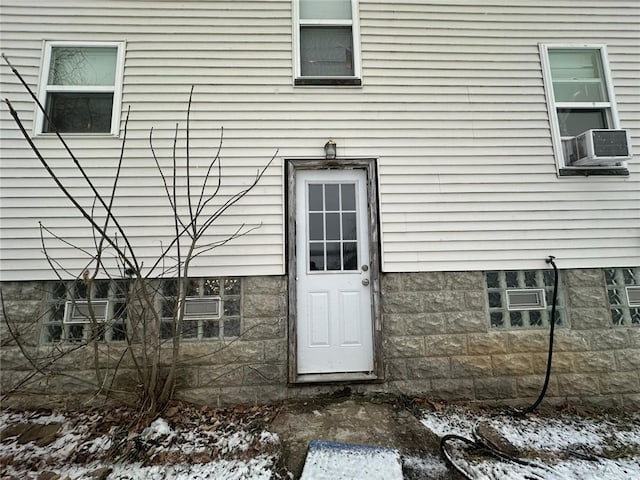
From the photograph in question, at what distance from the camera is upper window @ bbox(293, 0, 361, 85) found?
11.5ft

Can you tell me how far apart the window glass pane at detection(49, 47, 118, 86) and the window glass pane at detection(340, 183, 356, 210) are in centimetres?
283

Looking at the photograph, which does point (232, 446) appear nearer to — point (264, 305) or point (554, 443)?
point (264, 305)

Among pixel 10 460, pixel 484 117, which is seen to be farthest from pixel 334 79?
pixel 10 460

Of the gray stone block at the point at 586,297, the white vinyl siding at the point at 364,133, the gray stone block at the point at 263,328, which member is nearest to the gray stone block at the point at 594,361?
the gray stone block at the point at 586,297

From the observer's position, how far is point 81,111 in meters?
3.35

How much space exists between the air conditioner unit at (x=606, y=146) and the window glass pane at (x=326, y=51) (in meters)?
2.68

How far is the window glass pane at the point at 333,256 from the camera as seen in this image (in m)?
3.28

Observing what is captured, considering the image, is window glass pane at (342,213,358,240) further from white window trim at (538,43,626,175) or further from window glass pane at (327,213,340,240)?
white window trim at (538,43,626,175)

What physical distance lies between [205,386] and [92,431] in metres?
0.93

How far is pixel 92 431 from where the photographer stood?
2.62 meters

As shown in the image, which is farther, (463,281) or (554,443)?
(463,281)

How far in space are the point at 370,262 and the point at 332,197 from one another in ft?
2.70

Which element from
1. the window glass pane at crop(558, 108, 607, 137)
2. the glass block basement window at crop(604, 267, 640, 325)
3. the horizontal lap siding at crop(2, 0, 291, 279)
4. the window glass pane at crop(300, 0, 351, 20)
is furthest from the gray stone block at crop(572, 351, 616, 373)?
the window glass pane at crop(300, 0, 351, 20)

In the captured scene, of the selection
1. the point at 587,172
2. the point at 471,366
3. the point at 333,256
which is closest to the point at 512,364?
the point at 471,366
